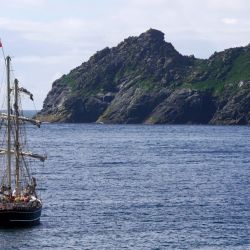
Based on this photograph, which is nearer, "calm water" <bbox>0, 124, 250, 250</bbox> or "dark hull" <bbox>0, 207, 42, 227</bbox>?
"calm water" <bbox>0, 124, 250, 250</bbox>

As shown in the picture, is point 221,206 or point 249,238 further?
point 221,206

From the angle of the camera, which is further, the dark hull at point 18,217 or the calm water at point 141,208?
the dark hull at point 18,217

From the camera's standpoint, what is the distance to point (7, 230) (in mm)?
97438

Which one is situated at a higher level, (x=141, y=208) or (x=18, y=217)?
(x=18, y=217)

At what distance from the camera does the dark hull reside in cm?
9850

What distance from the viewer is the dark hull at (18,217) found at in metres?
98.5

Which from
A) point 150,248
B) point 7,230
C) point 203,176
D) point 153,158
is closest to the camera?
point 150,248

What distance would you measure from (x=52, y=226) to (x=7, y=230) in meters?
5.43

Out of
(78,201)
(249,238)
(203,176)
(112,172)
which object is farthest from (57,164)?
(249,238)

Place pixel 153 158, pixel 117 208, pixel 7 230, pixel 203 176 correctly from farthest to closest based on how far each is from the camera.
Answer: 1. pixel 153 158
2. pixel 203 176
3. pixel 117 208
4. pixel 7 230

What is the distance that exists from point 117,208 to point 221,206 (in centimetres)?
1414

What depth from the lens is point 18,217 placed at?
3905 inches

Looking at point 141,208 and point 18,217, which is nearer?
point 18,217

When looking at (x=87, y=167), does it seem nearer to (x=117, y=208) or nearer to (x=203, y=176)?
(x=203, y=176)
